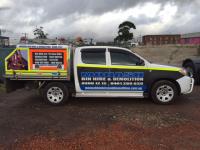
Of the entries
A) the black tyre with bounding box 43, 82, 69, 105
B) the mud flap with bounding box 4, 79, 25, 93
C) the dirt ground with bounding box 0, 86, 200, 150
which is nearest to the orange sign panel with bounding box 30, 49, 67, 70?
the black tyre with bounding box 43, 82, 69, 105

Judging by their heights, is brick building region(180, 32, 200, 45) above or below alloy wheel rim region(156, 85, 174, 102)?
above

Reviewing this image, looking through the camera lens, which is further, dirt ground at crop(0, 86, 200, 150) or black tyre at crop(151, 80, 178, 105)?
black tyre at crop(151, 80, 178, 105)

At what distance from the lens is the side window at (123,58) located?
782 centimetres

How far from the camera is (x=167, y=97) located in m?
7.84

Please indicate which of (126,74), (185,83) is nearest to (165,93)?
(185,83)

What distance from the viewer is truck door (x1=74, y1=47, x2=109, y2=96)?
775 cm

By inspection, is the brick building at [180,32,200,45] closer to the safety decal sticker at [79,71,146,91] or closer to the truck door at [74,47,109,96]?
the safety decal sticker at [79,71,146,91]

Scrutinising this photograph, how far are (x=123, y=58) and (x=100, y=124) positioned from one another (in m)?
2.59

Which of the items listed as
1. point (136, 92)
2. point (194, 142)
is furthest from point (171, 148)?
point (136, 92)

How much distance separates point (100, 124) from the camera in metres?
5.99

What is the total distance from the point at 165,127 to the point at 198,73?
21.3 ft

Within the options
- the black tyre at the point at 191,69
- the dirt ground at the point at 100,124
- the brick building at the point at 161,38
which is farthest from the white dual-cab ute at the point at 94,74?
the brick building at the point at 161,38

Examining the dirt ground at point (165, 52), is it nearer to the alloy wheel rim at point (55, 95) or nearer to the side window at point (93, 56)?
the side window at point (93, 56)

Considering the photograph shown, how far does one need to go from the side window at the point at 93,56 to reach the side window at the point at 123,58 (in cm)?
27
